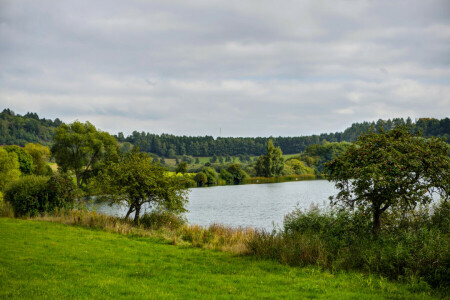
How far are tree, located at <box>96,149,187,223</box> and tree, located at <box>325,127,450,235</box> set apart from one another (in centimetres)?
1317

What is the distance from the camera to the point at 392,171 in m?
13.7

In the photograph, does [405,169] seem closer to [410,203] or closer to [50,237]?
[410,203]

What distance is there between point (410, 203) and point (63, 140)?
5990cm

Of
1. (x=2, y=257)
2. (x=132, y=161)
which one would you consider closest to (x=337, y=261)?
(x=2, y=257)

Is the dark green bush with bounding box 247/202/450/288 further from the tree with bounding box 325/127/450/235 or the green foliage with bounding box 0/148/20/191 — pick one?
the green foliage with bounding box 0/148/20/191

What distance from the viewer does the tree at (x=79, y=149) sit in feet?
202

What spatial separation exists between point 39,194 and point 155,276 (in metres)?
20.2

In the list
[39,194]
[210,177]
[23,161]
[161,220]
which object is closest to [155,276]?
[161,220]

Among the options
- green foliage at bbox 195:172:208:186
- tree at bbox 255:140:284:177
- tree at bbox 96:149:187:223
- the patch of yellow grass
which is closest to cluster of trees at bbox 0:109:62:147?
green foliage at bbox 195:172:208:186

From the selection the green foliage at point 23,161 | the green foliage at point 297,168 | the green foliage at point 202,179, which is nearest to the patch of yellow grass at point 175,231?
the green foliage at point 23,161

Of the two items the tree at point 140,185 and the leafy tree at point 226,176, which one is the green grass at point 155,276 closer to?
the tree at point 140,185

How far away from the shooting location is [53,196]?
90.1ft

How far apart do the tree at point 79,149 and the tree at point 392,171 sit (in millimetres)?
52100

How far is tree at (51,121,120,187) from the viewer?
202 ft
